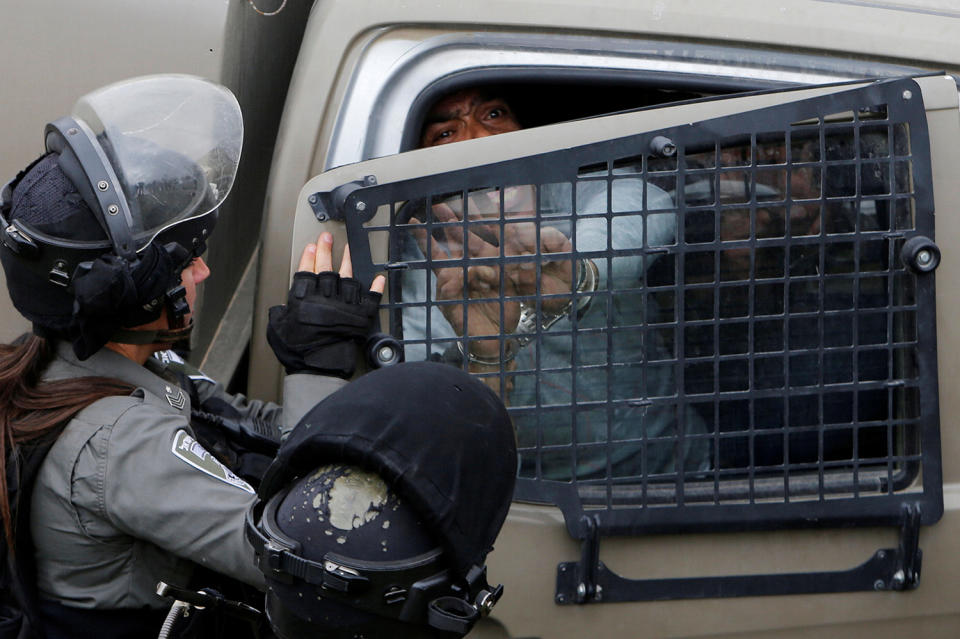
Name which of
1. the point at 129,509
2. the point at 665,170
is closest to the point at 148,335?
the point at 129,509

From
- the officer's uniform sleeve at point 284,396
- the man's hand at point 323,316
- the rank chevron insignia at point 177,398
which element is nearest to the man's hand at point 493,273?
the man's hand at point 323,316

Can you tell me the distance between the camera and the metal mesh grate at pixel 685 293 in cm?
159

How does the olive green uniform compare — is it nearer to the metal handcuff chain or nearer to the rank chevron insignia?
the rank chevron insignia

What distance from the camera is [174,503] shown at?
1.48m

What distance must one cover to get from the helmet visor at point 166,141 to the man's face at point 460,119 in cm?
63

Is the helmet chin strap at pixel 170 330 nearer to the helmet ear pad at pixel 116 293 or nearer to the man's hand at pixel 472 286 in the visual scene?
the helmet ear pad at pixel 116 293

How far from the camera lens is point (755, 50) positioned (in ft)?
5.81

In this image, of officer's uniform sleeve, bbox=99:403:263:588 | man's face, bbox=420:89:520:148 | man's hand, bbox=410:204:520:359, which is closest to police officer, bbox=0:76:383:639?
officer's uniform sleeve, bbox=99:403:263:588

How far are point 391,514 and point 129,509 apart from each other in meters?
0.57

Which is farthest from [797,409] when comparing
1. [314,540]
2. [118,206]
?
[118,206]

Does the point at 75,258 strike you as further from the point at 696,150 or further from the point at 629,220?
the point at 696,150

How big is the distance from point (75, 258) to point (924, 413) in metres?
1.32

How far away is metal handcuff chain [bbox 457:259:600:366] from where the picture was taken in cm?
162

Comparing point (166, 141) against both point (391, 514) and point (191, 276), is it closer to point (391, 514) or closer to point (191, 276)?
point (191, 276)
